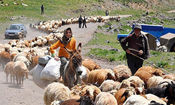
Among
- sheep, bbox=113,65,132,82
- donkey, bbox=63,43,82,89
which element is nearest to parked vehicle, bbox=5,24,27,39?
sheep, bbox=113,65,132,82

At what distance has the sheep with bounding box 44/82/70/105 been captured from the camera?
7676 millimetres

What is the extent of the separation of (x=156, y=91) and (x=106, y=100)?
1.70 metres

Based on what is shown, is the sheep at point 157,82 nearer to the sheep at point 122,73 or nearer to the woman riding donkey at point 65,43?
the sheep at point 122,73

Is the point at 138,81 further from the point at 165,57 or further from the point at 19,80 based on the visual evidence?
the point at 165,57

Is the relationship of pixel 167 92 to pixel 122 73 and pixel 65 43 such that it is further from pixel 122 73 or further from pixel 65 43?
pixel 65 43

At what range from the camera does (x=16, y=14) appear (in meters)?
47.4

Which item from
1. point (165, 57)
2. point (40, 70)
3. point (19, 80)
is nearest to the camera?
point (40, 70)

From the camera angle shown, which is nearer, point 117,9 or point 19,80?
point 19,80

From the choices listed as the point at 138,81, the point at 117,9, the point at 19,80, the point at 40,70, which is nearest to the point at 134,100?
the point at 138,81

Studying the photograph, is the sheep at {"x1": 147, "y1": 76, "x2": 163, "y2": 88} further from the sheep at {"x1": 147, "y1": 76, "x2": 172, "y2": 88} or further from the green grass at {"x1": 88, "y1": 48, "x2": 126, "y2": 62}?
the green grass at {"x1": 88, "y1": 48, "x2": 126, "y2": 62}

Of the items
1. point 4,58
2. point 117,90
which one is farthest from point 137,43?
point 4,58

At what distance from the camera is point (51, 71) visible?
998 centimetres

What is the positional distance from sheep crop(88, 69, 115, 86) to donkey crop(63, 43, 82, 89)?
1.14m

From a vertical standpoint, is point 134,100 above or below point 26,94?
above
